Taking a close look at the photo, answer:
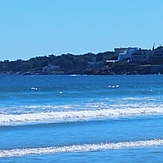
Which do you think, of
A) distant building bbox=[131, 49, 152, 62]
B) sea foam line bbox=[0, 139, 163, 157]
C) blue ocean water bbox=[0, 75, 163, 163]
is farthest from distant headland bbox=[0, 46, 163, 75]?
sea foam line bbox=[0, 139, 163, 157]

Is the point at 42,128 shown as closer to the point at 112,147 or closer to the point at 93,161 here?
the point at 112,147

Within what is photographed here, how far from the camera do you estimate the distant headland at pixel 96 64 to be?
16175cm

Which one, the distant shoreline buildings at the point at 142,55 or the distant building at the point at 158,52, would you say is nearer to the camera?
the distant shoreline buildings at the point at 142,55

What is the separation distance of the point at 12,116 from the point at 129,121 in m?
4.92

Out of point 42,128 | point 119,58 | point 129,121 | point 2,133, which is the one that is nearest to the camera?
point 2,133

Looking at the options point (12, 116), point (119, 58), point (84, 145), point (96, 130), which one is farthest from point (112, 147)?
point (119, 58)

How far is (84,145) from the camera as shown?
17234mm

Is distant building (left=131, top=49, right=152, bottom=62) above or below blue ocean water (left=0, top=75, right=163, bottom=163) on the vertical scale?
above

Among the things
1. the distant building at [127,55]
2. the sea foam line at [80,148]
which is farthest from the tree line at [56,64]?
the sea foam line at [80,148]

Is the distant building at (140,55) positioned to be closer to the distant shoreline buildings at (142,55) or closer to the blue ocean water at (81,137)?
the distant shoreline buildings at (142,55)

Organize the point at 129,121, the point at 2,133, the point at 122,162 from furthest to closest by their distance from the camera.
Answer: the point at 129,121, the point at 2,133, the point at 122,162

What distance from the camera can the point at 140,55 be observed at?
16175 cm

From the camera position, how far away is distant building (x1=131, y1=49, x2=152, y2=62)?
529 ft

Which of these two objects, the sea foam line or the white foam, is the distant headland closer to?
the white foam
